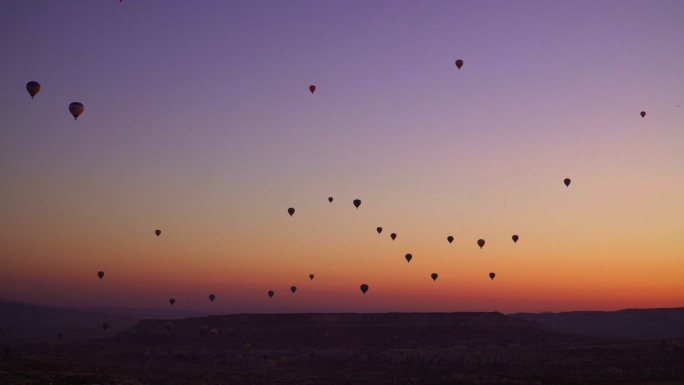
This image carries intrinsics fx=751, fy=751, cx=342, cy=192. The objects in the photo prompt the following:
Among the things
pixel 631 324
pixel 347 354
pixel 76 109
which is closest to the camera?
pixel 76 109

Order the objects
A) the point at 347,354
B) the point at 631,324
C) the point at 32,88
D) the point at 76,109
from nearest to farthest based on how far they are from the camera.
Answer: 1. the point at 32,88
2. the point at 76,109
3. the point at 347,354
4. the point at 631,324

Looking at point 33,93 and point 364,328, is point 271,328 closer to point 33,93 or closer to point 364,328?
point 364,328

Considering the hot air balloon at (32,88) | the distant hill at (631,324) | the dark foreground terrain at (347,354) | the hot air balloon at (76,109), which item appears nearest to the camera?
the hot air balloon at (32,88)

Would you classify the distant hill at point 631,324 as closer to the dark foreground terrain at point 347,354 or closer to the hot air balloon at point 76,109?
the dark foreground terrain at point 347,354

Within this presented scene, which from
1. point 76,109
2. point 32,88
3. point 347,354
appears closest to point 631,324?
point 347,354

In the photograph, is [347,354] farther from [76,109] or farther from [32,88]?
[32,88]

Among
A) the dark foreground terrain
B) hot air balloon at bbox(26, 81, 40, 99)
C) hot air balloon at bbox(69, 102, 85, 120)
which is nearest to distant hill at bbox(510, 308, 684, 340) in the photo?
the dark foreground terrain

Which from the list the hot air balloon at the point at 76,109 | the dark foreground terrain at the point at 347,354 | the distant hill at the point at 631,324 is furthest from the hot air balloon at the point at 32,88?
the distant hill at the point at 631,324

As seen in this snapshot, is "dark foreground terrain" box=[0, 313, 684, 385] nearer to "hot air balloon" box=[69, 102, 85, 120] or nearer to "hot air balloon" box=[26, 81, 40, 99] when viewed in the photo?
"hot air balloon" box=[69, 102, 85, 120]
